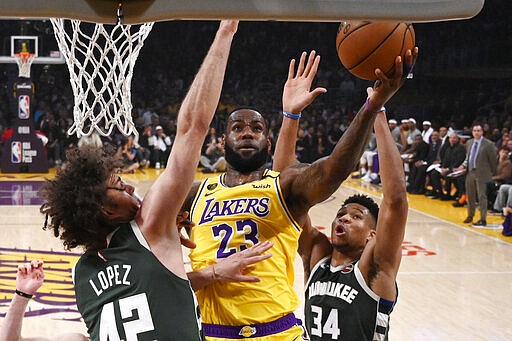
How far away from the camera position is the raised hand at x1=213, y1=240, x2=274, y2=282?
316 centimetres

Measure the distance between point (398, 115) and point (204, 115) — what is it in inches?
820

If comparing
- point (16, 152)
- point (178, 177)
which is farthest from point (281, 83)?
point (178, 177)

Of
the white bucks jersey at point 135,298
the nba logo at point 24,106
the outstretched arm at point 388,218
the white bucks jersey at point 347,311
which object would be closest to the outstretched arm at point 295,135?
the white bucks jersey at point 347,311

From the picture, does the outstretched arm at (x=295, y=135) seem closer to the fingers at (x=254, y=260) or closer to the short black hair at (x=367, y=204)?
the short black hair at (x=367, y=204)

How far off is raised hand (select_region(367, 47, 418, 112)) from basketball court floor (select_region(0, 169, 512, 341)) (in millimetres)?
3716

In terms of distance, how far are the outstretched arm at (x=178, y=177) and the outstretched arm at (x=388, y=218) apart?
917 millimetres

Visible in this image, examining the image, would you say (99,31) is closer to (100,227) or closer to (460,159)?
(100,227)

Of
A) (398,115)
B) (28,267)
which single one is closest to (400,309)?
(28,267)

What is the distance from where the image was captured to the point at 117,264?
8.25ft

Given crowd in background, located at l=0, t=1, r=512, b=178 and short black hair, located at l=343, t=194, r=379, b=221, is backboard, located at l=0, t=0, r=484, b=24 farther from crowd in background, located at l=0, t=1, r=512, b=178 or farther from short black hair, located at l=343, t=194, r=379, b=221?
crowd in background, located at l=0, t=1, r=512, b=178

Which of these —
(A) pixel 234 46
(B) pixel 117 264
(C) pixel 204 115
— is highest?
(A) pixel 234 46

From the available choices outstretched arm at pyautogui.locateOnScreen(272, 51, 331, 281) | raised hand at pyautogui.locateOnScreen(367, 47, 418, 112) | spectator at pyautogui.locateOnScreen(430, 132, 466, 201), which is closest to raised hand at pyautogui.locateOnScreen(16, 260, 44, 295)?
outstretched arm at pyautogui.locateOnScreen(272, 51, 331, 281)

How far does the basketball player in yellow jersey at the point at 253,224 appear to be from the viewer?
11.0 ft

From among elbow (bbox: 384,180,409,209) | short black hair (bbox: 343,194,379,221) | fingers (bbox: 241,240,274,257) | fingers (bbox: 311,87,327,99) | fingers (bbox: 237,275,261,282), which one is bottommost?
fingers (bbox: 237,275,261,282)
